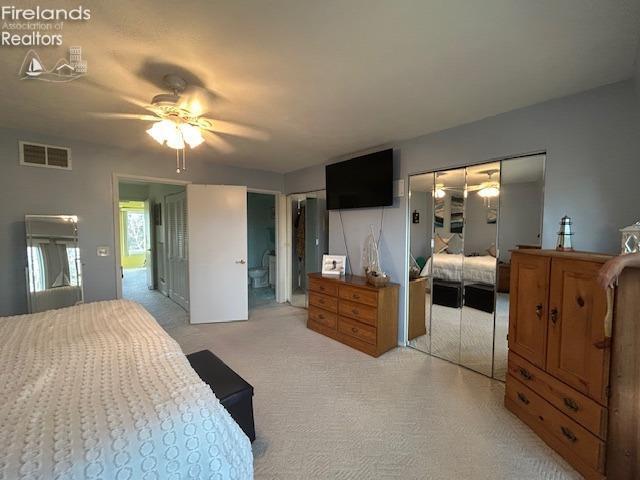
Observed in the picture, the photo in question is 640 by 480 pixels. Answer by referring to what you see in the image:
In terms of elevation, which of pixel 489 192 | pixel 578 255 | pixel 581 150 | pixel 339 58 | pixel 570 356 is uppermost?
pixel 339 58

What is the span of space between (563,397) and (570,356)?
0.27 meters

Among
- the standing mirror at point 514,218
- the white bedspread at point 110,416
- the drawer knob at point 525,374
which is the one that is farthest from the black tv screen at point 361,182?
the white bedspread at point 110,416

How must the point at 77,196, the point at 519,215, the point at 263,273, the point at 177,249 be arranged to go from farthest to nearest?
the point at 263,273
the point at 177,249
the point at 77,196
the point at 519,215

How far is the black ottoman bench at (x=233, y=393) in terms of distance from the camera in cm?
154

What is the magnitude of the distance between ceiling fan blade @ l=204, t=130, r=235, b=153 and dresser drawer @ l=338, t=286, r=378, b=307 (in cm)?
220

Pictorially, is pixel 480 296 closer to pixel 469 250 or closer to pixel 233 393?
pixel 469 250

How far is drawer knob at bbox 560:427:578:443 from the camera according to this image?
1.53 meters

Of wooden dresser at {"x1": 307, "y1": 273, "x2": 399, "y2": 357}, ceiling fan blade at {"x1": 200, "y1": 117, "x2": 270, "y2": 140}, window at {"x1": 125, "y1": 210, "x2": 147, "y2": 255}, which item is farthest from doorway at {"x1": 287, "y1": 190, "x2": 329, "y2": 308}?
window at {"x1": 125, "y1": 210, "x2": 147, "y2": 255}

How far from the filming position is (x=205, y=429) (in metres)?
0.99

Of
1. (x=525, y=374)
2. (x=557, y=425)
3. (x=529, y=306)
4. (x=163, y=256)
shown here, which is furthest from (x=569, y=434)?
(x=163, y=256)

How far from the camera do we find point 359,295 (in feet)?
9.89

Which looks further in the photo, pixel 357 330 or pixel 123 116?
pixel 357 330

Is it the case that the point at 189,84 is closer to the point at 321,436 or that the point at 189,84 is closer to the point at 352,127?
the point at 352,127

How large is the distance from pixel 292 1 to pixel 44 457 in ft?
6.11
